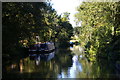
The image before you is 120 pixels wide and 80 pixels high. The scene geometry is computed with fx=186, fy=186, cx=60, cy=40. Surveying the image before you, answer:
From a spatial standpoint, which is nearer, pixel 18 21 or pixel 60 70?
pixel 60 70

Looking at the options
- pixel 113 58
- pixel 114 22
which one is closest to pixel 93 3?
pixel 114 22

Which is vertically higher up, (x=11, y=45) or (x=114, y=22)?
(x=114, y=22)

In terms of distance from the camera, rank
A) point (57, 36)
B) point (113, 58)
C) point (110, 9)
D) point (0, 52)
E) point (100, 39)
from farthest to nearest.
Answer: point (57, 36) → point (100, 39) → point (110, 9) → point (113, 58) → point (0, 52)

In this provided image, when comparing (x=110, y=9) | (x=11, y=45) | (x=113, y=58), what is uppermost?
(x=110, y=9)

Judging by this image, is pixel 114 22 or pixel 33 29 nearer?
pixel 114 22

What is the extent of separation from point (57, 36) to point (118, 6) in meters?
28.8

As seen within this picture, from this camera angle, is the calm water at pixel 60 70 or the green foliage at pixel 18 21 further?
the green foliage at pixel 18 21

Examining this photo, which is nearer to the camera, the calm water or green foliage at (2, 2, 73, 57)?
the calm water

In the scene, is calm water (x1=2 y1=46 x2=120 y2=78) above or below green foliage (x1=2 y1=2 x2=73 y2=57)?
below

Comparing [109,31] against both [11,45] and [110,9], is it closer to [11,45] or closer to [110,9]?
[110,9]

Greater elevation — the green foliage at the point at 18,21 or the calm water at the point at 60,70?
the green foliage at the point at 18,21

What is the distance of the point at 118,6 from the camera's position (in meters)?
13.9

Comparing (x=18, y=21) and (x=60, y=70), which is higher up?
(x=18, y=21)

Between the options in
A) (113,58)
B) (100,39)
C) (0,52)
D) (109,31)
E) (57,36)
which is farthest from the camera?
(57,36)
